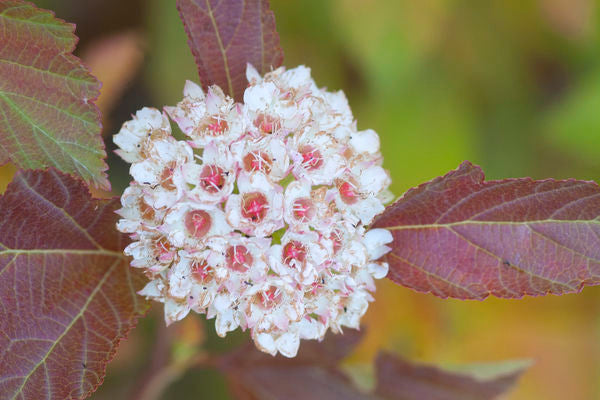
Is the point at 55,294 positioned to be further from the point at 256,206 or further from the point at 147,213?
the point at 256,206

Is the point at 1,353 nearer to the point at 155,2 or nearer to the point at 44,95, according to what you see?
the point at 44,95

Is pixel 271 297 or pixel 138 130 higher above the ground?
pixel 138 130

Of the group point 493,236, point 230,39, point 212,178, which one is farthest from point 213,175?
point 493,236

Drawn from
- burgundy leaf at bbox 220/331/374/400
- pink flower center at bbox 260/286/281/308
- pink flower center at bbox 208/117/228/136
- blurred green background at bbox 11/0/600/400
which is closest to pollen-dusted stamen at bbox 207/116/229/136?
pink flower center at bbox 208/117/228/136

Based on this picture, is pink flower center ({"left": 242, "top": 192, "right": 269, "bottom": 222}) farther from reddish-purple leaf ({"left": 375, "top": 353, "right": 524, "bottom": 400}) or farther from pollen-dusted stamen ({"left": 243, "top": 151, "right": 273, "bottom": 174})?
reddish-purple leaf ({"left": 375, "top": 353, "right": 524, "bottom": 400})

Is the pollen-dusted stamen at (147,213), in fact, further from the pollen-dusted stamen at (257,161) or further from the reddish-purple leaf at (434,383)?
the reddish-purple leaf at (434,383)

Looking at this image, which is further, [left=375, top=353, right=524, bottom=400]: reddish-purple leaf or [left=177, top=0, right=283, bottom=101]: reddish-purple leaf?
[left=375, top=353, right=524, bottom=400]: reddish-purple leaf

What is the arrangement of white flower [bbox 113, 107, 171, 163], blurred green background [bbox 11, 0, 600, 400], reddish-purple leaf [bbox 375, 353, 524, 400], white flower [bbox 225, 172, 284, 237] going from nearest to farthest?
1. white flower [bbox 225, 172, 284, 237]
2. white flower [bbox 113, 107, 171, 163]
3. reddish-purple leaf [bbox 375, 353, 524, 400]
4. blurred green background [bbox 11, 0, 600, 400]

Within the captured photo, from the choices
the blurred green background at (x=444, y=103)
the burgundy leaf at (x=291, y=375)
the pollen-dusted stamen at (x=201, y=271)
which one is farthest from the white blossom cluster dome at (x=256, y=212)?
the blurred green background at (x=444, y=103)
